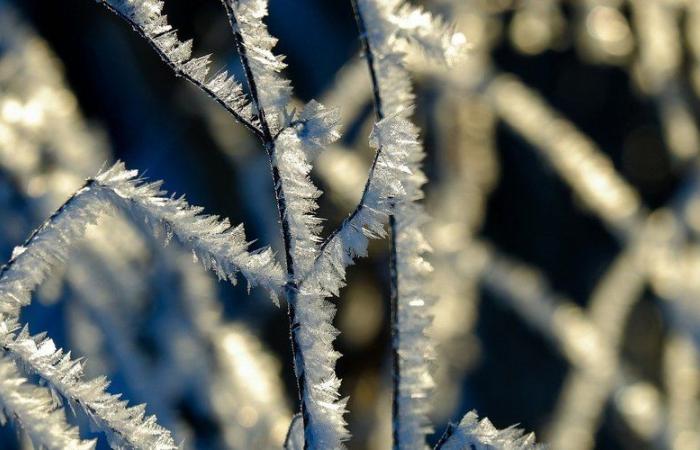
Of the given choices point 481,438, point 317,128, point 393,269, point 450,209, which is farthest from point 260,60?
point 450,209

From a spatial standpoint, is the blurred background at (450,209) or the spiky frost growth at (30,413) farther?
the blurred background at (450,209)

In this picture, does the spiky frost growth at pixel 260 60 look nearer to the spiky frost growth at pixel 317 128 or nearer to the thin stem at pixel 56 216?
the spiky frost growth at pixel 317 128

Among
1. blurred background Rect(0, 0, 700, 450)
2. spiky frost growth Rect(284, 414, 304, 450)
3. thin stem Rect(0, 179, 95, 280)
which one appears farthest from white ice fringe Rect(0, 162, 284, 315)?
blurred background Rect(0, 0, 700, 450)

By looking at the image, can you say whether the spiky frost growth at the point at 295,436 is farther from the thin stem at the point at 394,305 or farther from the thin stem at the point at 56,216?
the thin stem at the point at 56,216

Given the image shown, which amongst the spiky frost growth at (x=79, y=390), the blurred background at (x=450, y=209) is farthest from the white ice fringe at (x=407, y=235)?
the blurred background at (x=450, y=209)

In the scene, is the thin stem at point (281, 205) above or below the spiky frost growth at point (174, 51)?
below

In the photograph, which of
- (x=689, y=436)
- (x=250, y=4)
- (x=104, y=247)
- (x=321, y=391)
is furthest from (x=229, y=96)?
(x=689, y=436)
